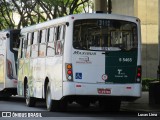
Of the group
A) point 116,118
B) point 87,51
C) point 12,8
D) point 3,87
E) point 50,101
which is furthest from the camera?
point 12,8

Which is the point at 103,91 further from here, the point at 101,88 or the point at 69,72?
the point at 69,72

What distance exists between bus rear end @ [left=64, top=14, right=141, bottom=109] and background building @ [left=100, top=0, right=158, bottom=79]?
71.6 feet

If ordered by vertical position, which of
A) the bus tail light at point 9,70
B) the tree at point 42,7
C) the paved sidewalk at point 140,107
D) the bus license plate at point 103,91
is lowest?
the paved sidewalk at point 140,107

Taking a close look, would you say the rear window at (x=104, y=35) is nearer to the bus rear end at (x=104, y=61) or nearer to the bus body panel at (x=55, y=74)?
the bus rear end at (x=104, y=61)

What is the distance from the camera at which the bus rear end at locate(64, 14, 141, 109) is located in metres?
19.9

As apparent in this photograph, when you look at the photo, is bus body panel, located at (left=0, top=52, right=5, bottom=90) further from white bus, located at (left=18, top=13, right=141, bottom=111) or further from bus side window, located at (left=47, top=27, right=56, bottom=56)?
white bus, located at (left=18, top=13, right=141, bottom=111)

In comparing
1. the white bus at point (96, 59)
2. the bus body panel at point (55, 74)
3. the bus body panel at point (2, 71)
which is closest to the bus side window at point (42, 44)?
the bus body panel at point (55, 74)

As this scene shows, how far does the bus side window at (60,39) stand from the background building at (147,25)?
21634mm

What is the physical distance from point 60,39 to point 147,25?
22.8 metres

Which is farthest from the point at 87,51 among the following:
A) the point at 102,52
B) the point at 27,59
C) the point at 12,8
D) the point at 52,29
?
the point at 12,8

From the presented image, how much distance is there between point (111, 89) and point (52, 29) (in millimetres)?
3171

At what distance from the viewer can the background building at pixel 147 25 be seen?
4225 cm

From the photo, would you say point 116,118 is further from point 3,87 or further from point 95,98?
point 3,87

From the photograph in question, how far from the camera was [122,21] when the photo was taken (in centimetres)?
2056
